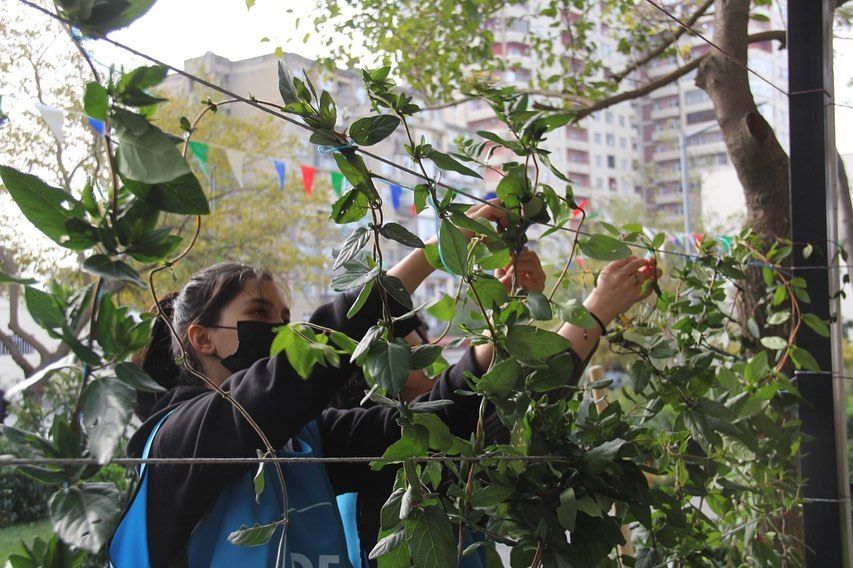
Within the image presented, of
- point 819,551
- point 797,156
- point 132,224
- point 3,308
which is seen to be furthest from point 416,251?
point 3,308

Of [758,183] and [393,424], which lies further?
[758,183]

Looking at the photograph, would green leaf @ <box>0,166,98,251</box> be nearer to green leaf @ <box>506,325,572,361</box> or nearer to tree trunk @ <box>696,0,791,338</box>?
green leaf @ <box>506,325,572,361</box>

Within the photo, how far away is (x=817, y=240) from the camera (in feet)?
5.24

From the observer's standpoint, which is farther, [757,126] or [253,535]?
[757,126]

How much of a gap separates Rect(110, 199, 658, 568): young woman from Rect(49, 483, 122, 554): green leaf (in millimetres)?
441

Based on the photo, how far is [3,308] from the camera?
9.26 metres

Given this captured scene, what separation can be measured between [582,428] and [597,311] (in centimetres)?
29

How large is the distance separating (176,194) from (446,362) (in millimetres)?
506

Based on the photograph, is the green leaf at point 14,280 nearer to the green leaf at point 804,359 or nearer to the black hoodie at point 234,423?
the black hoodie at point 234,423

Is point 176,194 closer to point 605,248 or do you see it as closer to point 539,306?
point 539,306

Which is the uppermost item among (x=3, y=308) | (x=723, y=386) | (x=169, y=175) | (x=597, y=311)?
(x=169, y=175)

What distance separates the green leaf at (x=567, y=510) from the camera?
0.83m

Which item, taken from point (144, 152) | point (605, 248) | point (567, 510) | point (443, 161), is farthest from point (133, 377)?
point (605, 248)

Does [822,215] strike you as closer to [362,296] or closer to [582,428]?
[582,428]
